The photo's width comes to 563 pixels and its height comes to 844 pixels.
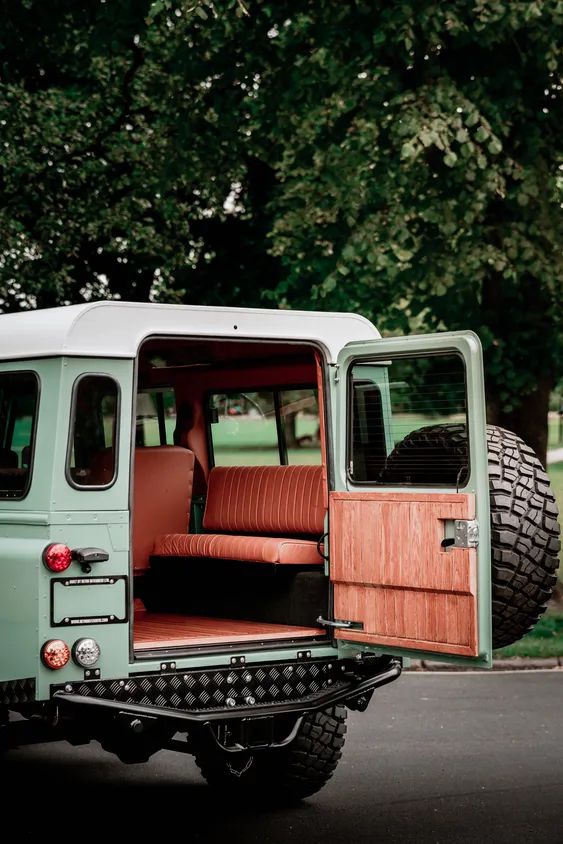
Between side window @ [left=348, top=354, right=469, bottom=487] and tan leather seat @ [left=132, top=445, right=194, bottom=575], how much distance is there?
141cm

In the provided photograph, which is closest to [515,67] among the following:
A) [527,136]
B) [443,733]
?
[527,136]

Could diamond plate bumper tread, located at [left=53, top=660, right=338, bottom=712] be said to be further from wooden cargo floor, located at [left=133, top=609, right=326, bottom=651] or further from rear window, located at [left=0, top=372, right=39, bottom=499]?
rear window, located at [left=0, top=372, right=39, bottom=499]

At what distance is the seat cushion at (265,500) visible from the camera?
7.59 m

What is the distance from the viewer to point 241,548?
7473mm

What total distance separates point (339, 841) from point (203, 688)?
3.43 ft

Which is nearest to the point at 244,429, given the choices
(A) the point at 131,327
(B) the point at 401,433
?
(B) the point at 401,433

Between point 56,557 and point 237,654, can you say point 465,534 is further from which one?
point 56,557

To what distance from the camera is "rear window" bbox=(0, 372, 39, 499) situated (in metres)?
6.52

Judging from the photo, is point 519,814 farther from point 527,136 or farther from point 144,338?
point 527,136

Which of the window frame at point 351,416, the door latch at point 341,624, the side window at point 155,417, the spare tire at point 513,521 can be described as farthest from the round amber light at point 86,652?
the side window at point 155,417

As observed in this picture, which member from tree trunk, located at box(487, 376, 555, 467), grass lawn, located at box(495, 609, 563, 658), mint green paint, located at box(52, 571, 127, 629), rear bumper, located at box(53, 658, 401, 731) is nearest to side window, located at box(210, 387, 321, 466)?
rear bumper, located at box(53, 658, 401, 731)

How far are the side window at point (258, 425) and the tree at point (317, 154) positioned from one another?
14.6 feet

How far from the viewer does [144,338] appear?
653 centimetres

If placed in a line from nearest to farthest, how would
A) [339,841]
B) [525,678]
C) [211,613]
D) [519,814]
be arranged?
[339,841]
[519,814]
[211,613]
[525,678]
